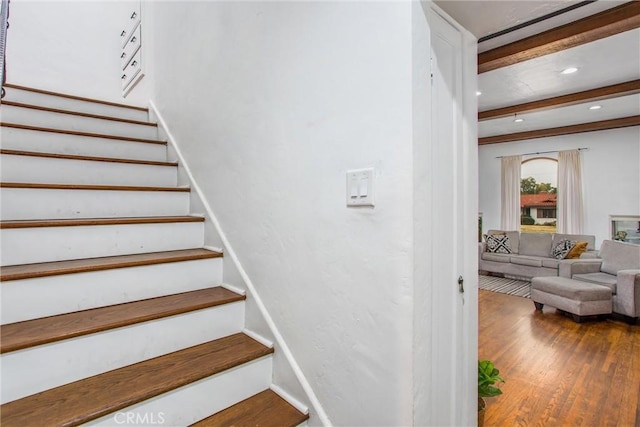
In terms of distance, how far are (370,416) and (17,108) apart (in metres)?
2.95

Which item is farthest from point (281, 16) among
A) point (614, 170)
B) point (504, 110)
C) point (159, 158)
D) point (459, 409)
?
point (614, 170)

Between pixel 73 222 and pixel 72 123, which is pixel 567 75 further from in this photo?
pixel 72 123

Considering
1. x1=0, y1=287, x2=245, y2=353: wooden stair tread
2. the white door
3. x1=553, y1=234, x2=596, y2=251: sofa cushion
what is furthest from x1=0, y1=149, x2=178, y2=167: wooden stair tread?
x1=553, y1=234, x2=596, y2=251: sofa cushion

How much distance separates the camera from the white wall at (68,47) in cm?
354

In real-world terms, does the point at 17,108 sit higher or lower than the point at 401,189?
higher

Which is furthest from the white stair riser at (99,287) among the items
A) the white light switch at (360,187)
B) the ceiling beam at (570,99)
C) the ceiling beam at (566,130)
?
the ceiling beam at (566,130)

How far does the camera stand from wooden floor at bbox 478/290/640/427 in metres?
2.17

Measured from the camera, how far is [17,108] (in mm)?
2244

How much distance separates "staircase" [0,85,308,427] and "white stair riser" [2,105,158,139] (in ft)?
1.23

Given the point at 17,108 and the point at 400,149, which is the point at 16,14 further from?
the point at 400,149

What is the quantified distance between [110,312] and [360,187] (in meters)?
1.20

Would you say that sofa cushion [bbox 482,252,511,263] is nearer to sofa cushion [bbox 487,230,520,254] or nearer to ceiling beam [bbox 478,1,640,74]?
sofa cushion [bbox 487,230,520,254]

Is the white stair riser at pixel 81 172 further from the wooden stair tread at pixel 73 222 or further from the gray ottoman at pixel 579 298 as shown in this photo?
the gray ottoman at pixel 579 298

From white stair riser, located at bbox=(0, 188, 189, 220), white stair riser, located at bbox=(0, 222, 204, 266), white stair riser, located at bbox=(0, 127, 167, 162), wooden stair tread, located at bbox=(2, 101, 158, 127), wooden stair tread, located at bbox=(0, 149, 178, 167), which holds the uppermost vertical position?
wooden stair tread, located at bbox=(2, 101, 158, 127)
